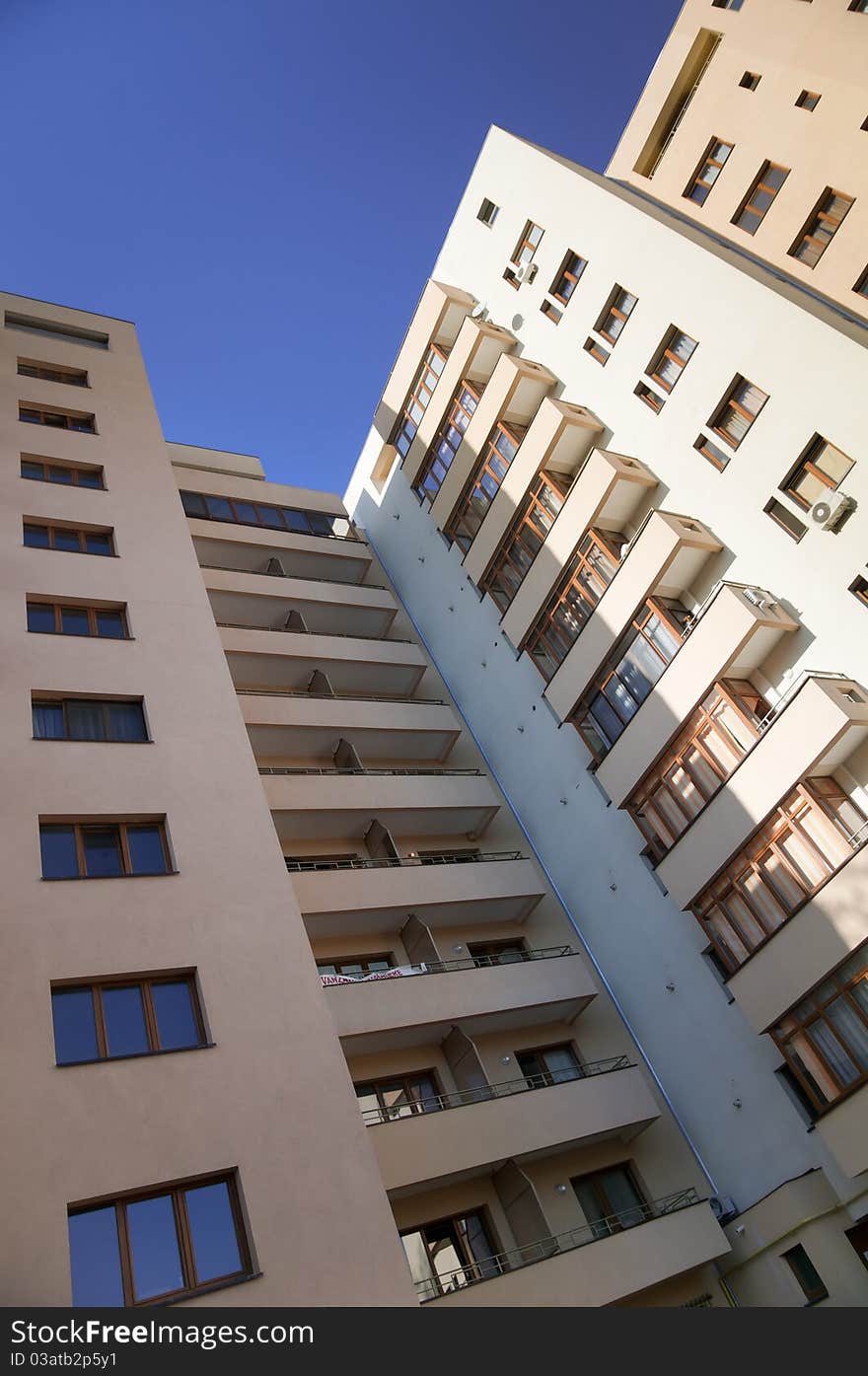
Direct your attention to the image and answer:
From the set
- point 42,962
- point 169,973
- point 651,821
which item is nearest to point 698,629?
point 651,821

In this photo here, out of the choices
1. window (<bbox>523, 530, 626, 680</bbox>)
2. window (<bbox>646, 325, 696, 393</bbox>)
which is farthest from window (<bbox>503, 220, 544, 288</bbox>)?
window (<bbox>523, 530, 626, 680</bbox>)

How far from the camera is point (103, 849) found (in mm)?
14055

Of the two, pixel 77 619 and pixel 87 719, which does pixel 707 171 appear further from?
pixel 87 719

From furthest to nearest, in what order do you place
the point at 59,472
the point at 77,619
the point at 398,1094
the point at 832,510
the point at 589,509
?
the point at 589,509, the point at 59,472, the point at 398,1094, the point at 77,619, the point at 832,510

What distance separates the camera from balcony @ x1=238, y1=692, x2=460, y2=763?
2327 centimetres

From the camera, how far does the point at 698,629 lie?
18906 mm

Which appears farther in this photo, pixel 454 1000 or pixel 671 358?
pixel 671 358

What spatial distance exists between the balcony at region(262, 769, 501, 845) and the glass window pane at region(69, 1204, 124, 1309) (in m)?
11.1

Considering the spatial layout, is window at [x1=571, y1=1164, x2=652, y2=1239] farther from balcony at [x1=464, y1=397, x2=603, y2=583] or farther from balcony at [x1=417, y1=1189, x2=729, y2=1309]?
balcony at [x1=464, y1=397, x2=603, y2=583]

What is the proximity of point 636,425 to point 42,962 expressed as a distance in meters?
19.1

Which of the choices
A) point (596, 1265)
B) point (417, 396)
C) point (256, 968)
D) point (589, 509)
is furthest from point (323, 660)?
point (596, 1265)

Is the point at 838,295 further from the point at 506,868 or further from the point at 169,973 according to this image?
the point at 169,973

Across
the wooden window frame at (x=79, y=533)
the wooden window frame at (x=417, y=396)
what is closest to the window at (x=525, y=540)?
the wooden window frame at (x=417, y=396)

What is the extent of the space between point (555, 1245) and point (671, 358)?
20.5 meters
